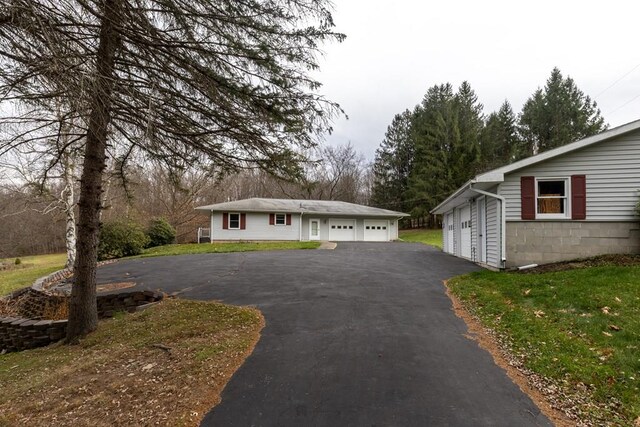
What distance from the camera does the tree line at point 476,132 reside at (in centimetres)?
3084

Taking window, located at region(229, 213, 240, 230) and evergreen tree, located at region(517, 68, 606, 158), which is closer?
window, located at region(229, 213, 240, 230)

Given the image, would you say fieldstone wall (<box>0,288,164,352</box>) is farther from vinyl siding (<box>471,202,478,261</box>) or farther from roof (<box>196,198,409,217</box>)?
roof (<box>196,198,409,217</box>)

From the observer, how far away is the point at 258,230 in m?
23.5

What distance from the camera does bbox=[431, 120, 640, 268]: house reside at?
934 cm

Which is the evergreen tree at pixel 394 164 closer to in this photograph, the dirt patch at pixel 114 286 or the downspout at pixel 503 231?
the downspout at pixel 503 231

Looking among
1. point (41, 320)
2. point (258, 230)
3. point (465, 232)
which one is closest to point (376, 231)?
point (258, 230)

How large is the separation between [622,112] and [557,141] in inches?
264

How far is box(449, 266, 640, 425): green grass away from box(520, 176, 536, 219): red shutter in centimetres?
235

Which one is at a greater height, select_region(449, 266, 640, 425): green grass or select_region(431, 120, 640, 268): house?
select_region(431, 120, 640, 268): house

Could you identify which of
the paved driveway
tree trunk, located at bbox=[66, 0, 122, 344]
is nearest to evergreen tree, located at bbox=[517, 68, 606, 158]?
the paved driveway

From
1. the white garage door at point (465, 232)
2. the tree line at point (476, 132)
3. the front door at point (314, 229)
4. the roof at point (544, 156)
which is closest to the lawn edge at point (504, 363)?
the roof at point (544, 156)

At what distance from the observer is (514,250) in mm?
9867

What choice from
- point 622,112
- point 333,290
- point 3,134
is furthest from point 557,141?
point 3,134

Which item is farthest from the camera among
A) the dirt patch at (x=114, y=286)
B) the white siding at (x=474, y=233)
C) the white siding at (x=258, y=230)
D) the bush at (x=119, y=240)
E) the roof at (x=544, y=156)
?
the white siding at (x=258, y=230)
